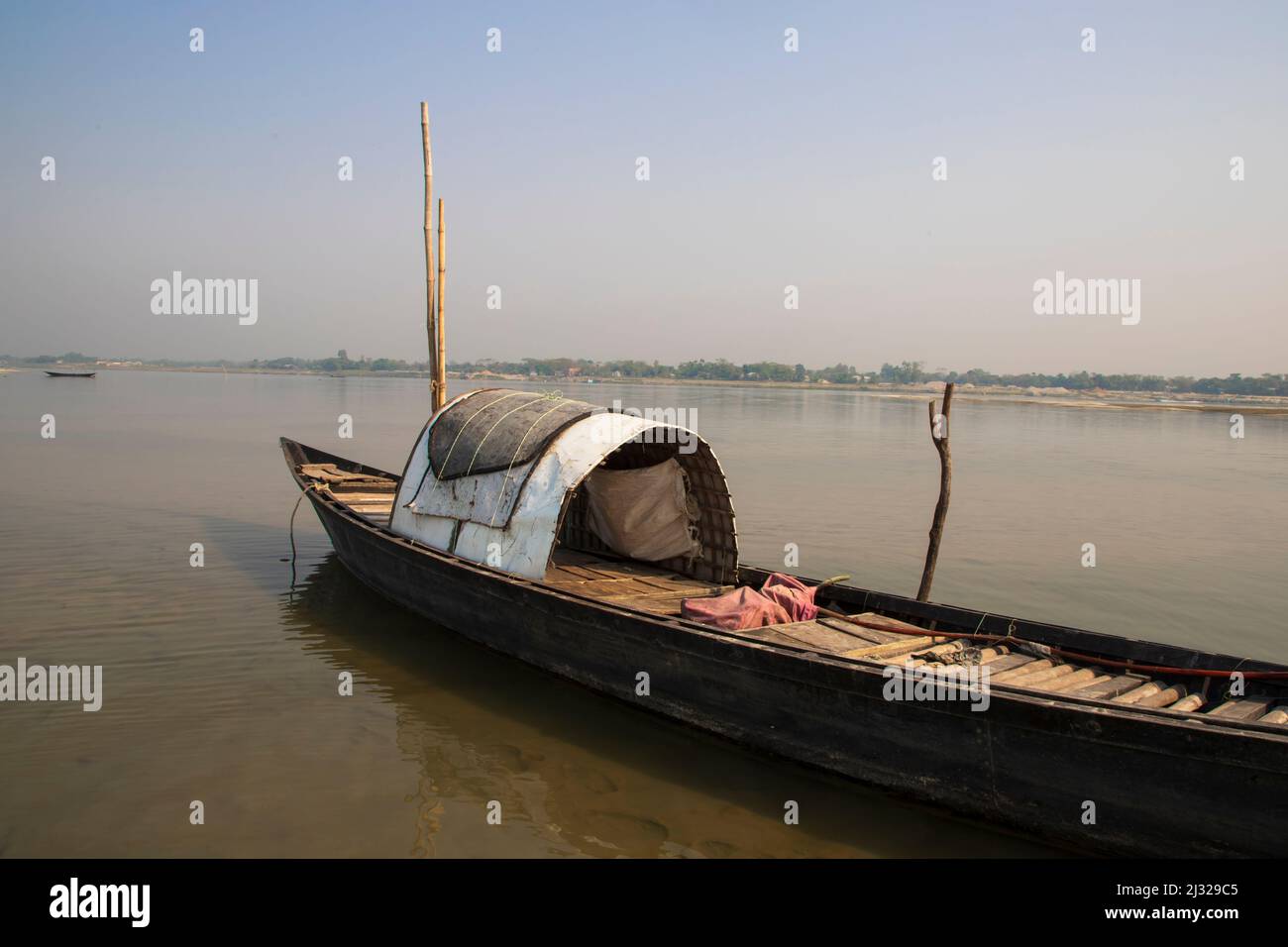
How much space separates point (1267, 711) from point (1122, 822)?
149cm

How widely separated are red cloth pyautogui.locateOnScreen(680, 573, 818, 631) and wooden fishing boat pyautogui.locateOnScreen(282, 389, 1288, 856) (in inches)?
9.2

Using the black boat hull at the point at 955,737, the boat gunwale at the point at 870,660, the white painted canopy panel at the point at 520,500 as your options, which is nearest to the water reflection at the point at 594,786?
the black boat hull at the point at 955,737

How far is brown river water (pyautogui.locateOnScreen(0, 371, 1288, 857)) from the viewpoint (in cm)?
542

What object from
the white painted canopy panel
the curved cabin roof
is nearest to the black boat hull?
the white painted canopy panel

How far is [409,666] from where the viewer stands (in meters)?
8.22

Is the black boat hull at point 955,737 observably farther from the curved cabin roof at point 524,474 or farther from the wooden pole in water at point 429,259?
the wooden pole in water at point 429,259

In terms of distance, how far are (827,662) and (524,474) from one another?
378 cm

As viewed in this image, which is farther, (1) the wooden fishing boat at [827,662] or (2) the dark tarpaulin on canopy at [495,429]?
(2) the dark tarpaulin on canopy at [495,429]

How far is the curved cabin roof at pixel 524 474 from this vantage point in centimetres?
805

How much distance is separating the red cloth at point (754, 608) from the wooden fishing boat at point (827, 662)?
233mm

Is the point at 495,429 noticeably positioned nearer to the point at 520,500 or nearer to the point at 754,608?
the point at 520,500
